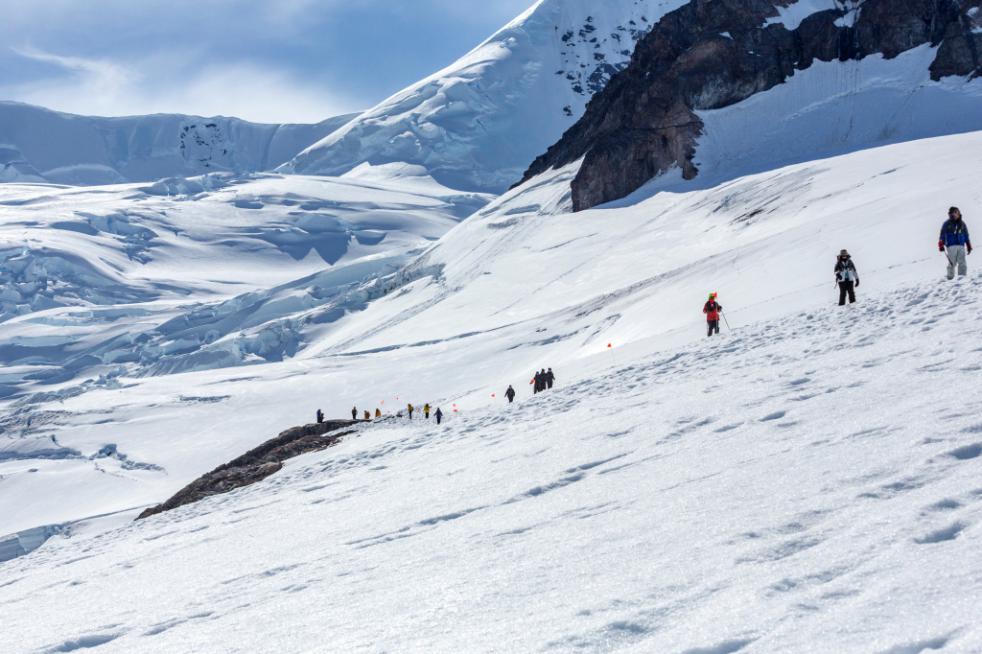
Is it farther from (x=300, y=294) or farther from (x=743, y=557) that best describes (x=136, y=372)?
(x=743, y=557)

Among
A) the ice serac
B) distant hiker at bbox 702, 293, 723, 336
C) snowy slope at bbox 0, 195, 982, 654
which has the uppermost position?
the ice serac

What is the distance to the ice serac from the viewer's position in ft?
269

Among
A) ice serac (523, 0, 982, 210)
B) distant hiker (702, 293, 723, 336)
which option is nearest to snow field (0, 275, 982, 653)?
distant hiker (702, 293, 723, 336)

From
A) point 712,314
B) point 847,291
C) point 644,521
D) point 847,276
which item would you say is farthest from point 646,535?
point 712,314

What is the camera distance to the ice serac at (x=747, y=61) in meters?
82.0

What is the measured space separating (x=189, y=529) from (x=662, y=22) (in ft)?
309

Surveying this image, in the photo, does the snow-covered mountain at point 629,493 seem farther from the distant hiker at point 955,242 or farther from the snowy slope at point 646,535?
the distant hiker at point 955,242

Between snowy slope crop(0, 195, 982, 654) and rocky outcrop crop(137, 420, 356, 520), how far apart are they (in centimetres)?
592

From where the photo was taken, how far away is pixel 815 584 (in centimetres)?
598

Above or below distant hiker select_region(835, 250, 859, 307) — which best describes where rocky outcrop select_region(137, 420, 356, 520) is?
below

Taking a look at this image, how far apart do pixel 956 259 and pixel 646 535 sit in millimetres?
13071

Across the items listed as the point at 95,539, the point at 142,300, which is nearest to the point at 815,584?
the point at 95,539

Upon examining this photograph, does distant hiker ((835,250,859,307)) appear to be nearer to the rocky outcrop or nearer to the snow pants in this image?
the snow pants

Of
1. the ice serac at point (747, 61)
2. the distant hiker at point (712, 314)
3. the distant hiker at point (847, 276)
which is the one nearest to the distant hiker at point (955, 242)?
the distant hiker at point (847, 276)
